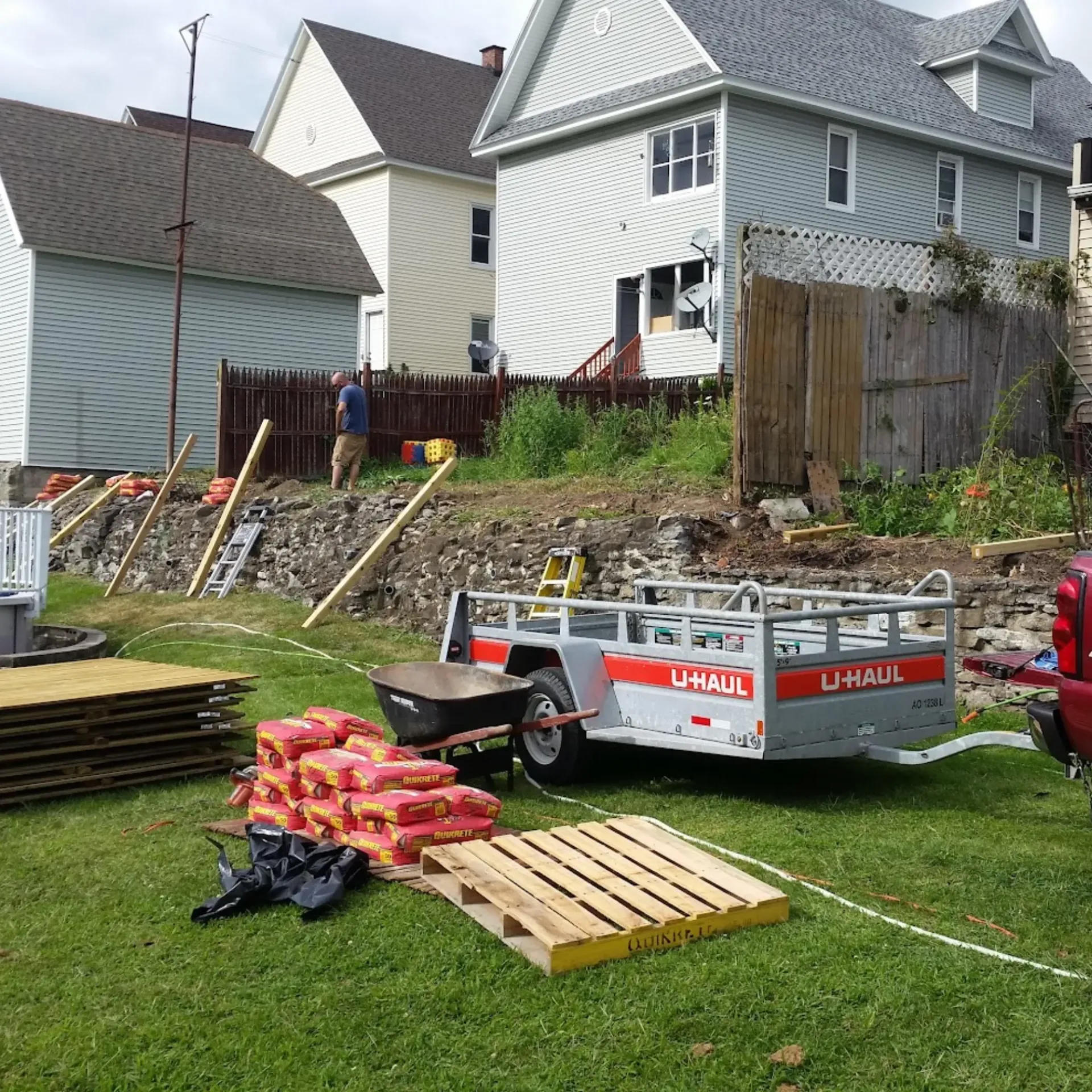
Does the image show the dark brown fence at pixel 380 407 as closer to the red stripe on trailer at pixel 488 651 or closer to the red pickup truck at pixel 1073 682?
the red stripe on trailer at pixel 488 651

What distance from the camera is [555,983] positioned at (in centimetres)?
468

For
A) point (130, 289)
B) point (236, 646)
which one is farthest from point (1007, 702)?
point (130, 289)

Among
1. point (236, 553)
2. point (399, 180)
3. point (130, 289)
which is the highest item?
point (399, 180)

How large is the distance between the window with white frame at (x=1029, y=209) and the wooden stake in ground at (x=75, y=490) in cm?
1915

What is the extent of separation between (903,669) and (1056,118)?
1030 inches

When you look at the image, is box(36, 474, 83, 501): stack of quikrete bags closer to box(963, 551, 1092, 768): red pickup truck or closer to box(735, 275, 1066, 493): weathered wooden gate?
box(735, 275, 1066, 493): weathered wooden gate

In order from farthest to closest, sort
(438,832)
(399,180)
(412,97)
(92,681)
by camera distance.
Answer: (412,97) < (399,180) < (92,681) < (438,832)

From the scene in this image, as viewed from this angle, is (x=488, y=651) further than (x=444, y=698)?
Yes

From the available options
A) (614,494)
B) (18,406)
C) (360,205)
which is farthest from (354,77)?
(614,494)

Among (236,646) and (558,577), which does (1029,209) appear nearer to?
(558,577)

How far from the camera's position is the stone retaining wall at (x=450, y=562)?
984 centimetres

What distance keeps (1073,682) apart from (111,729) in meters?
5.49

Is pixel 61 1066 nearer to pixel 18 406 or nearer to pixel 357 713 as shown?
pixel 357 713

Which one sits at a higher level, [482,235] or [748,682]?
[482,235]
